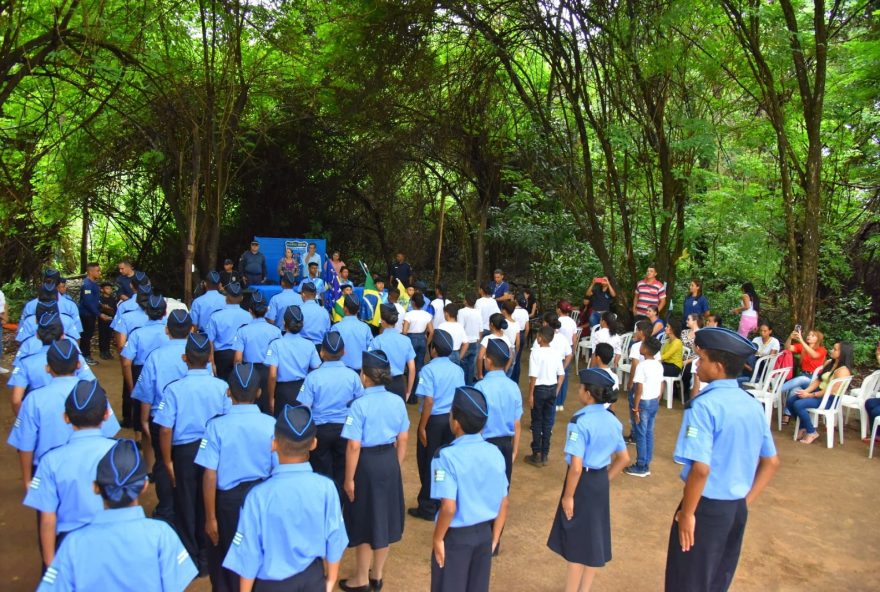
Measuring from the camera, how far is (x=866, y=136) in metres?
10.6

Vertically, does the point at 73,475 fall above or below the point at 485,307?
below

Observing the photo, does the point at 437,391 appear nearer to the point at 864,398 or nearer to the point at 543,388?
the point at 543,388

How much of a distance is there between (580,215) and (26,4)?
369 inches

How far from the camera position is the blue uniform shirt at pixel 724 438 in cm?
319

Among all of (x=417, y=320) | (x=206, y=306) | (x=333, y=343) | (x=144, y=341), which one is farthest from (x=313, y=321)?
(x=333, y=343)

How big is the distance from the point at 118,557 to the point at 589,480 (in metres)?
2.56

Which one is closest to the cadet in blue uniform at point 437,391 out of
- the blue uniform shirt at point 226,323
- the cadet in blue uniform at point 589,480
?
the cadet in blue uniform at point 589,480

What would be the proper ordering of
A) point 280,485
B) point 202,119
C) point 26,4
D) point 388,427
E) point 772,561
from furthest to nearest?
point 202,119
point 26,4
point 772,561
point 388,427
point 280,485

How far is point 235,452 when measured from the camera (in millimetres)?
3338

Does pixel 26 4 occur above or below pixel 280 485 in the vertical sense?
above

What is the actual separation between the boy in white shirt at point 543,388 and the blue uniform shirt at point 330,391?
219cm

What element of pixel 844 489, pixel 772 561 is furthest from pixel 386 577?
pixel 844 489

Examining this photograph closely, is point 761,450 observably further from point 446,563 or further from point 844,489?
point 844,489

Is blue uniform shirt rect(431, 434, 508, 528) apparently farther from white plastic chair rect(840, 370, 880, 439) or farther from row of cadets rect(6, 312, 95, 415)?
white plastic chair rect(840, 370, 880, 439)
